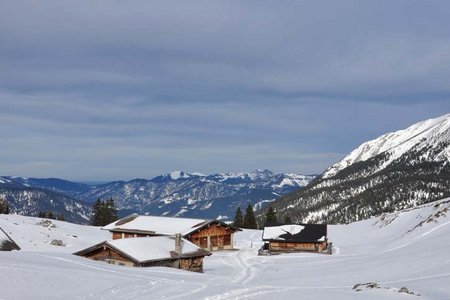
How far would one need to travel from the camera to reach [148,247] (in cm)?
4125

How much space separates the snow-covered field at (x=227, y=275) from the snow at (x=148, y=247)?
3.30 meters

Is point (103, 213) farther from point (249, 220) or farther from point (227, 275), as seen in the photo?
point (227, 275)

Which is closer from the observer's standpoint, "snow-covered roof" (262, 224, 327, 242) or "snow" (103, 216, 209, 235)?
"snow" (103, 216, 209, 235)

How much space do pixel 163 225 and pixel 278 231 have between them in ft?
62.5

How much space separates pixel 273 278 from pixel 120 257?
13007 millimetres

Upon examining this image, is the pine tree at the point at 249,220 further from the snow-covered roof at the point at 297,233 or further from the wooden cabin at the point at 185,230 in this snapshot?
the wooden cabin at the point at 185,230

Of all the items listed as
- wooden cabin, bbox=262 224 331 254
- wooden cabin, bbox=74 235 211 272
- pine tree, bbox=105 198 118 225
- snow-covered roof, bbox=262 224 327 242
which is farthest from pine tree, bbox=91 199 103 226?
wooden cabin, bbox=74 235 211 272

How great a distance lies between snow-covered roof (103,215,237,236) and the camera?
67625mm

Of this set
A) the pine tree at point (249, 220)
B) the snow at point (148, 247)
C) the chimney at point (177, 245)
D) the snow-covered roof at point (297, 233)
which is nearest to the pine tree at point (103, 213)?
the pine tree at point (249, 220)

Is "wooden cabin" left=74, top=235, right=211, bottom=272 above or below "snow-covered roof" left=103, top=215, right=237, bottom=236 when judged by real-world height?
below

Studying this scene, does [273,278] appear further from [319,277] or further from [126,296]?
[126,296]

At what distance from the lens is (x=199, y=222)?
234 ft

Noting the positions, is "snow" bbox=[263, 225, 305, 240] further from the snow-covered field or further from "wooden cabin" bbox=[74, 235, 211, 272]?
"wooden cabin" bbox=[74, 235, 211, 272]

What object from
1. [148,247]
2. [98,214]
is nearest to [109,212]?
[98,214]
